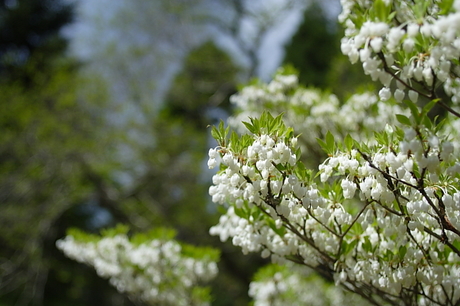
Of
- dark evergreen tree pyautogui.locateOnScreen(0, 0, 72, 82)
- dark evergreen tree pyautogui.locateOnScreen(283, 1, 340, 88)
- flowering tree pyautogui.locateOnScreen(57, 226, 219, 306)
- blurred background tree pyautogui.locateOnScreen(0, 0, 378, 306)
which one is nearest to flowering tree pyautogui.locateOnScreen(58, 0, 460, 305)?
flowering tree pyautogui.locateOnScreen(57, 226, 219, 306)

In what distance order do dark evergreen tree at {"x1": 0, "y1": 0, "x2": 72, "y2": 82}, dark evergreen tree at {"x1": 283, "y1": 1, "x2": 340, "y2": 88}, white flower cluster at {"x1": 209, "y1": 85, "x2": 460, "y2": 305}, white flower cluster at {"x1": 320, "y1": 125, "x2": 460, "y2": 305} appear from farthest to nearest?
dark evergreen tree at {"x1": 283, "y1": 1, "x2": 340, "y2": 88}
dark evergreen tree at {"x1": 0, "y1": 0, "x2": 72, "y2": 82}
white flower cluster at {"x1": 209, "y1": 85, "x2": 460, "y2": 305}
white flower cluster at {"x1": 320, "y1": 125, "x2": 460, "y2": 305}

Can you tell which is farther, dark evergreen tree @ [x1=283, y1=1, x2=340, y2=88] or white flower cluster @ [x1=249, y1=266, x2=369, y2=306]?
dark evergreen tree @ [x1=283, y1=1, x2=340, y2=88]

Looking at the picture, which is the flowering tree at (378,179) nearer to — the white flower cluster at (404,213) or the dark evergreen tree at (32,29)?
the white flower cluster at (404,213)

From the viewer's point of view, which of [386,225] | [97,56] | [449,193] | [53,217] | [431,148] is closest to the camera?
[431,148]

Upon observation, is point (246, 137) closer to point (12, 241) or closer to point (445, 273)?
point (445, 273)

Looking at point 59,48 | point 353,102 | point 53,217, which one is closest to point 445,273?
point 353,102

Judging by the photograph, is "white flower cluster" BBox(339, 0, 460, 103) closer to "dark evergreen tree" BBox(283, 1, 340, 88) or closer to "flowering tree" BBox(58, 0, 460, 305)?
"flowering tree" BBox(58, 0, 460, 305)
